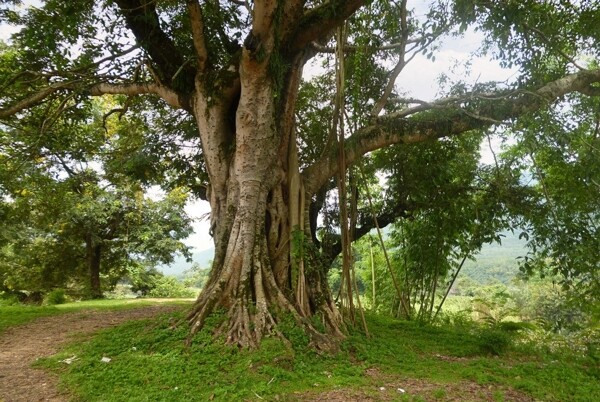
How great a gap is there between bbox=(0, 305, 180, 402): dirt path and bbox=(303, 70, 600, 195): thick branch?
14.1 feet

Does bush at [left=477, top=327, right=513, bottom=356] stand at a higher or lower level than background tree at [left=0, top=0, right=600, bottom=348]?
lower

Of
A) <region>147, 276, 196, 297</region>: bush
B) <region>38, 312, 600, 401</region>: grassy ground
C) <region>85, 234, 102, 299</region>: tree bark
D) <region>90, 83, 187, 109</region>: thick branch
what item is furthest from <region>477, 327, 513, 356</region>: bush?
<region>147, 276, 196, 297</region>: bush

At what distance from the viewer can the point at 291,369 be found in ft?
14.0

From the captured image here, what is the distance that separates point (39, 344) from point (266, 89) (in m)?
4.88

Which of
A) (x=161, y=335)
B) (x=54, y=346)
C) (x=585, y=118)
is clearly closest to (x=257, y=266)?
(x=161, y=335)

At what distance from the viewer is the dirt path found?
3.89 meters

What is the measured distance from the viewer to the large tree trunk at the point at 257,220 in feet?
17.3

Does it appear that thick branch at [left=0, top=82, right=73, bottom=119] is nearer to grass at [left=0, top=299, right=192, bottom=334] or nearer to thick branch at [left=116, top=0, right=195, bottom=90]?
thick branch at [left=116, top=0, right=195, bottom=90]

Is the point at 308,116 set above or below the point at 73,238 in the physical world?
above

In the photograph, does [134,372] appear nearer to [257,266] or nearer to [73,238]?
[257,266]

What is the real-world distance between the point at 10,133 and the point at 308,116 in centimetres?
646

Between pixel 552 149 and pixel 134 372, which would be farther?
pixel 552 149

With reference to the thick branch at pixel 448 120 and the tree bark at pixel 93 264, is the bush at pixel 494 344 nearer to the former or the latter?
the thick branch at pixel 448 120

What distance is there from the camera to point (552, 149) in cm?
598
